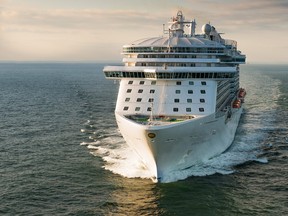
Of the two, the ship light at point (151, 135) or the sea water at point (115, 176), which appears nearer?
the sea water at point (115, 176)

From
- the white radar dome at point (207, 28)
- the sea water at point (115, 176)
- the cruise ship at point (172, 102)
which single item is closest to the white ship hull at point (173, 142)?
the cruise ship at point (172, 102)

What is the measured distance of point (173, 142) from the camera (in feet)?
111

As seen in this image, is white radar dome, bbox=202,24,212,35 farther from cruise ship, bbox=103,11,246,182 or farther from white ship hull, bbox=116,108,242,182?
white ship hull, bbox=116,108,242,182

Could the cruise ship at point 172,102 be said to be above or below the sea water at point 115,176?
above

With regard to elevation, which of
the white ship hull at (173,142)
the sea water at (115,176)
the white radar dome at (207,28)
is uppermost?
the white radar dome at (207,28)

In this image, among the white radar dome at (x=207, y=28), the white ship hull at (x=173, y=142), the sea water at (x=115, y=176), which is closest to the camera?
the sea water at (x=115, y=176)

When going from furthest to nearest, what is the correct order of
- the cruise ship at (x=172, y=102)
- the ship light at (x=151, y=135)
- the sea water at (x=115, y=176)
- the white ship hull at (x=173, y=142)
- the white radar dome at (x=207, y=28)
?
1. the white radar dome at (x=207, y=28)
2. the cruise ship at (x=172, y=102)
3. the white ship hull at (x=173, y=142)
4. the ship light at (x=151, y=135)
5. the sea water at (x=115, y=176)

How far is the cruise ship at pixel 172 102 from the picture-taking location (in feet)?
113

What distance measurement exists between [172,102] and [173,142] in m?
6.11

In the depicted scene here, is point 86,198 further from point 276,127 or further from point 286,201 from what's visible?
point 276,127

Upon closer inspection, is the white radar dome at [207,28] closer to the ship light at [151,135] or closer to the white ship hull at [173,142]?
the white ship hull at [173,142]

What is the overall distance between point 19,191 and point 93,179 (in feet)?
22.9

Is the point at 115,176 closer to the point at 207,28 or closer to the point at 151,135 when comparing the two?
the point at 151,135

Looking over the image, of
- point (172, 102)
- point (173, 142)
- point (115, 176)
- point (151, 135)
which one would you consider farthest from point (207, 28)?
point (151, 135)
